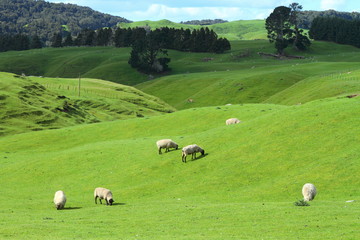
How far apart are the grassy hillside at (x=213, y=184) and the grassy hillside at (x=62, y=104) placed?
3321 centimetres

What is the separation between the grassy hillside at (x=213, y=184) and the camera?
24531 mm

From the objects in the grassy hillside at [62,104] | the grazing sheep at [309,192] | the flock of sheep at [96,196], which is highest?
the grazing sheep at [309,192]

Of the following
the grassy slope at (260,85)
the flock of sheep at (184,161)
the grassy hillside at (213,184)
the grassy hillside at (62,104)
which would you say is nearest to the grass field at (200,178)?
the grassy hillside at (213,184)

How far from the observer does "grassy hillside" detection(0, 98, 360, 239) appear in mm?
24531

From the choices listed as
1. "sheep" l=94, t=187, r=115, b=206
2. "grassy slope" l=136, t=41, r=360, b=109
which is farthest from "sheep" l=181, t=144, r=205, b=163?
"grassy slope" l=136, t=41, r=360, b=109

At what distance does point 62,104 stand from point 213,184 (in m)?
77.7


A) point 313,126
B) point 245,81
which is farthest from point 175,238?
point 245,81

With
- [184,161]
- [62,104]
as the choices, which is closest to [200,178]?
[184,161]

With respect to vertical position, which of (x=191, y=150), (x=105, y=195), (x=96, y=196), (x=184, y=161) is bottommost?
(x=96, y=196)

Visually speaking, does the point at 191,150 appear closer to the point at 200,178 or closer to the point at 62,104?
the point at 200,178

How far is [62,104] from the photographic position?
110688 mm

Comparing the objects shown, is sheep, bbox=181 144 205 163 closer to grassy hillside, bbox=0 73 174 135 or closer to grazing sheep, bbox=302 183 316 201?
grazing sheep, bbox=302 183 316 201

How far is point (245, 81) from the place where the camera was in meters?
145

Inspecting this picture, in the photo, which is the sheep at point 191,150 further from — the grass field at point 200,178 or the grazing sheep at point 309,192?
the grazing sheep at point 309,192
